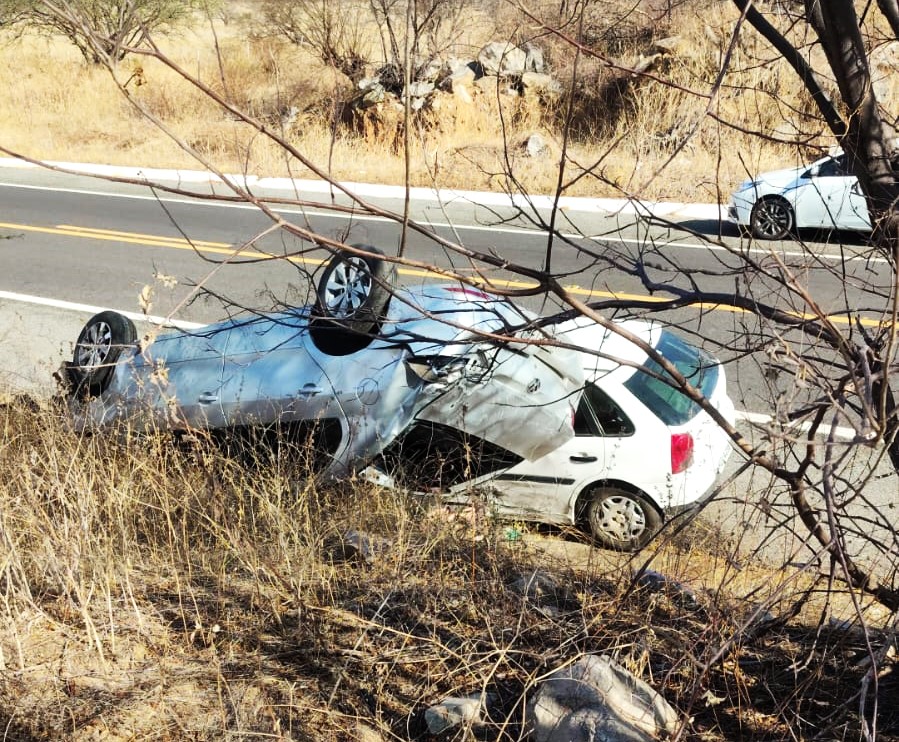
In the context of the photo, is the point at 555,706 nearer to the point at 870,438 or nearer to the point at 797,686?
the point at 797,686

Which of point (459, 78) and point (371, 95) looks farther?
point (371, 95)

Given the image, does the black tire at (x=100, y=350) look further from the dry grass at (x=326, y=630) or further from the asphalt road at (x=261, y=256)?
the dry grass at (x=326, y=630)

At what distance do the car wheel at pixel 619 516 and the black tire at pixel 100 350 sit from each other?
3391 mm

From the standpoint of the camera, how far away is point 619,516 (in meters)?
5.85

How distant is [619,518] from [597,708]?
280cm

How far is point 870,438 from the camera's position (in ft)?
7.38

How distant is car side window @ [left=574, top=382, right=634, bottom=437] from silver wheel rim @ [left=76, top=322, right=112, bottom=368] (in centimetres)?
340

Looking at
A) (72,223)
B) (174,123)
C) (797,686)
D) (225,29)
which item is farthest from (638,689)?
(225,29)

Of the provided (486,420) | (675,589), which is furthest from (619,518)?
(675,589)

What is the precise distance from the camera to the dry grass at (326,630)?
341 centimetres

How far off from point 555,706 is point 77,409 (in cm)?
441

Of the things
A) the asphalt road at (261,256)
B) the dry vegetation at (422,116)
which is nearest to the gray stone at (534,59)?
the dry vegetation at (422,116)

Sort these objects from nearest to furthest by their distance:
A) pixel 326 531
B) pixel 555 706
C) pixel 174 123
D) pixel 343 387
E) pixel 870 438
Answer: pixel 870 438 < pixel 555 706 < pixel 326 531 < pixel 343 387 < pixel 174 123

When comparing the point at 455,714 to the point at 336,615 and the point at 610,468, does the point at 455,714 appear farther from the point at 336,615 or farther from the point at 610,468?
the point at 610,468
